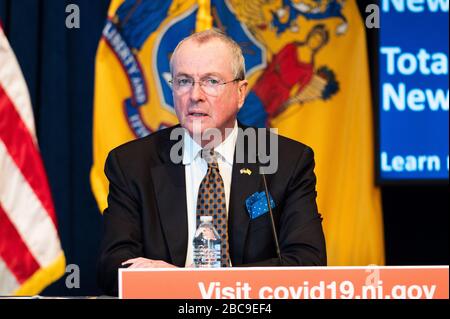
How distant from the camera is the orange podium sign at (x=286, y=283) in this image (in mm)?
1895

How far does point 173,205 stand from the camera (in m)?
2.82

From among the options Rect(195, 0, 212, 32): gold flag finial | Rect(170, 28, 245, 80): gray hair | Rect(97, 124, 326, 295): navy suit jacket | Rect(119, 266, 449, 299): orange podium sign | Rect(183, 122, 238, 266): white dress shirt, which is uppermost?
Rect(195, 0, 212, 32): gold flag finial

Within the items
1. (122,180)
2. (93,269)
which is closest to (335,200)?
(93,269)

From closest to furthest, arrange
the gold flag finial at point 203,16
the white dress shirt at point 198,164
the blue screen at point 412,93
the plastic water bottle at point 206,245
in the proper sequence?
the plastic water bottle at point 206,245, the white dress shirt at point 198,164, the gold flag finial at point 203,16, the blue screen at point 412,93

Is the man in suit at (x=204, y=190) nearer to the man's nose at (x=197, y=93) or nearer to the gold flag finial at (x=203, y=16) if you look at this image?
the man's nose at (x=197, y=93)

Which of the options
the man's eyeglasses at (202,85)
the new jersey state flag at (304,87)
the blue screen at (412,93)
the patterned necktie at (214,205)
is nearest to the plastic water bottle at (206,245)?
the patterned necktie at (214,205)

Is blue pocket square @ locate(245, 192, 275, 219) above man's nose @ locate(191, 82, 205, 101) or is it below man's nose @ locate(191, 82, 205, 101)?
below

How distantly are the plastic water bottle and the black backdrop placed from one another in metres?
1.91

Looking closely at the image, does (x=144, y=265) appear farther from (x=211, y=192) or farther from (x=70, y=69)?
(x=70, y=69)

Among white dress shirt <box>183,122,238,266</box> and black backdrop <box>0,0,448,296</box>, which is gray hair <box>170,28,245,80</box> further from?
black backdrop <box>0,0,448,296</box>

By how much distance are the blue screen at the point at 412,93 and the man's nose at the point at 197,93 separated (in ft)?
6.89

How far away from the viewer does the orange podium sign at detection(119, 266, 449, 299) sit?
6.22ft

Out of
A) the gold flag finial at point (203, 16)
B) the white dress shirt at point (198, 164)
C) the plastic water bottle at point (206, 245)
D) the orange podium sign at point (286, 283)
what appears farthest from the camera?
the gold flag finial at point (203, 16)

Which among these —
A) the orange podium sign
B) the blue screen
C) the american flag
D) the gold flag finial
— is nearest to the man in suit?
the orange podium sign
